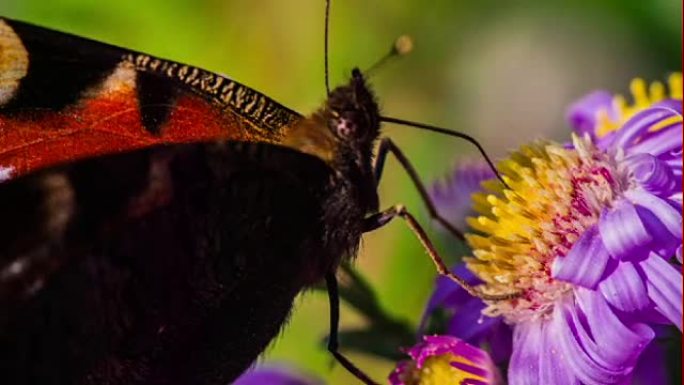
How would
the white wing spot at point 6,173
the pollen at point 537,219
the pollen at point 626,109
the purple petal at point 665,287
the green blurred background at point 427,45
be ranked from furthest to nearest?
the green blurred background at point 427,45 → the pollen at point 626,109 → the pollen at point 537,219 → the white wing spot at point 6,173 → the purple petal at point 665,287

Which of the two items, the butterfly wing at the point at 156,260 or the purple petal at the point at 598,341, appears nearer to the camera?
the butterfly wing at the point at 156,260

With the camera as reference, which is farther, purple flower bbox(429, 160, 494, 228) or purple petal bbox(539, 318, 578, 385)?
purple flower bbox(429, 160, 494, 228)

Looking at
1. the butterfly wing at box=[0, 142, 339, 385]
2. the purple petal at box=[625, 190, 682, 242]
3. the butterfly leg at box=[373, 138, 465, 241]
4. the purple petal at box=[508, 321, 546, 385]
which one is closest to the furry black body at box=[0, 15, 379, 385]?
the butterfly wing at box=[0, 142, 339, 385]

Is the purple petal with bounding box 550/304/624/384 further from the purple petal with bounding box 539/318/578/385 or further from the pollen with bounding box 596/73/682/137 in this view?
the pollen with bounding box 596/73/682/137

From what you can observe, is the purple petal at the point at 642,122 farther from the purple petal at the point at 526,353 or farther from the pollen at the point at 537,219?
the purple petal at the point at 526,353

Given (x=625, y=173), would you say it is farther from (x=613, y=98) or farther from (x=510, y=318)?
(x=613, y=98)

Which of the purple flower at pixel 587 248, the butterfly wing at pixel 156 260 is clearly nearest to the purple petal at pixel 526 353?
the purple flower at pixel 587 248

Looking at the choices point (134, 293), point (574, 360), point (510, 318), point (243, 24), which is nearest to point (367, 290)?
point (510, 318)
